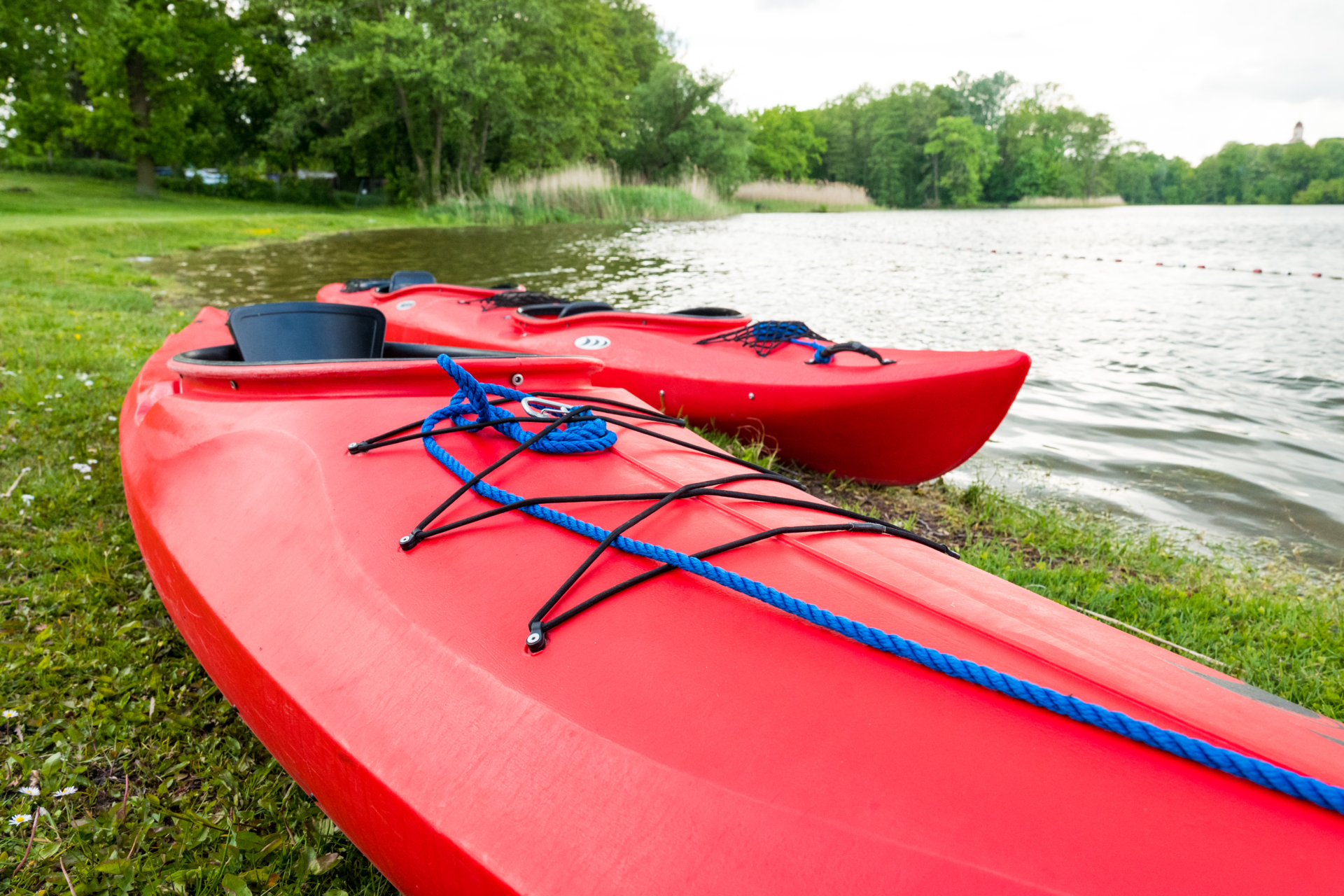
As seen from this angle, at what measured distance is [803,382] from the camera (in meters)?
3.43

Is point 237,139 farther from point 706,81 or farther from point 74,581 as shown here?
point 74,581

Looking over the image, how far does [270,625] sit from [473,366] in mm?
856

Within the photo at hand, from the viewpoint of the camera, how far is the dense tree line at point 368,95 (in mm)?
17484

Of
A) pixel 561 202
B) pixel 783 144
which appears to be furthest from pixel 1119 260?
pixel 783 144

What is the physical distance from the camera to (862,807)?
2.99 feet

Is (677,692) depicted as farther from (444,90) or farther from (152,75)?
(152,75)

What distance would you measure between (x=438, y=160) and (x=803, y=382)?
20894 millimetres

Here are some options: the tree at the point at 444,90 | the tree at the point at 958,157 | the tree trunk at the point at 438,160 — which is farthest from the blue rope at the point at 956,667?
the tree at the point at 958,157

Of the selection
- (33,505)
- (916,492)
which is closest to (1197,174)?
(916,492)

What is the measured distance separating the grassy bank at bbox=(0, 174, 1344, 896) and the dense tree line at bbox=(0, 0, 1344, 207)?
→ 1687cm

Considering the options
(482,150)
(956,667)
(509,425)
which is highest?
(482,150)

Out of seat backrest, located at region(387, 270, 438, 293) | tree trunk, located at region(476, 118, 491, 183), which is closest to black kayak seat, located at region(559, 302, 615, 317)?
seat backrest, located at region(387, 270, 438, 293)

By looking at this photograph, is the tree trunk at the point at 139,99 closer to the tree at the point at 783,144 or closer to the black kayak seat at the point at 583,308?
the black kayak seat at the point at 583,308

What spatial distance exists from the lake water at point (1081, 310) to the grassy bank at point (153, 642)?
74 cm
